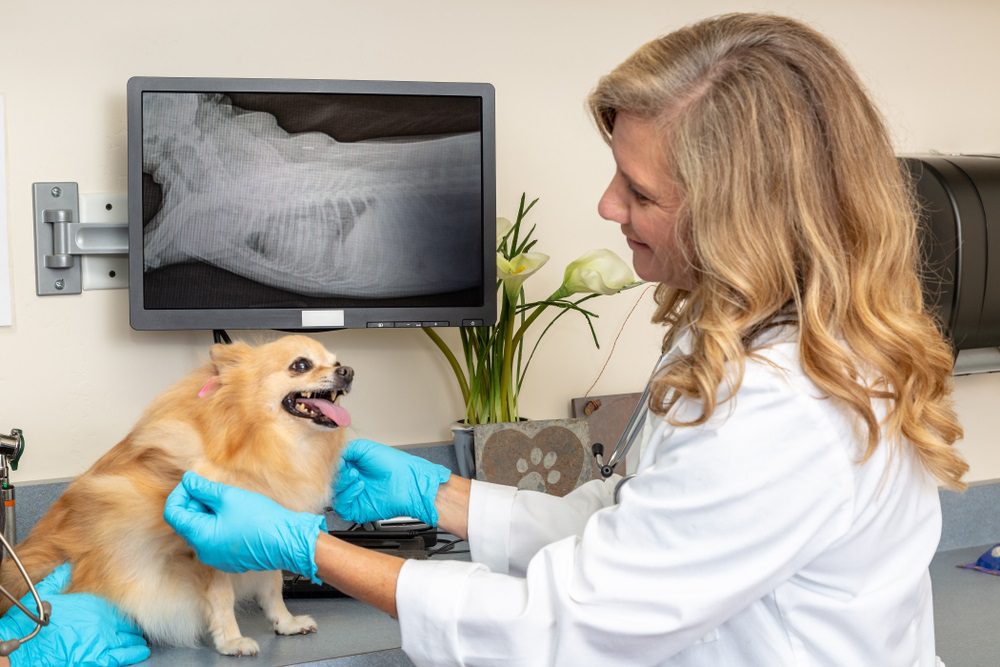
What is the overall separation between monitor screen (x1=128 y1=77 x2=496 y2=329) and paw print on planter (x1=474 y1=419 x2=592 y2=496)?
216 millimetres

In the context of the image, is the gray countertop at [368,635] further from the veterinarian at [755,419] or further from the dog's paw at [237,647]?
the veterinarian at [755,419]

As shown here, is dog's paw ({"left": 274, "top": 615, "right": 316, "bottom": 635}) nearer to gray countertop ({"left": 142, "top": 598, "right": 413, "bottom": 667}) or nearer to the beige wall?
gray countertop ({"left": 142, "top": 598, "right": 413, "bottom": 667})

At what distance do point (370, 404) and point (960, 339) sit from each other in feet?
3.72

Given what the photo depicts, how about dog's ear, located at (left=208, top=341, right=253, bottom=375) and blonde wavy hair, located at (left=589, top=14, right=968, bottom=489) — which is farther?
dog's ear, located at (left=208, top=341, right=253, bottom=375)

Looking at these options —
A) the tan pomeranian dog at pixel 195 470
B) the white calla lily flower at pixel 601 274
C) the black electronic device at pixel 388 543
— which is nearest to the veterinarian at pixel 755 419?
the tan pomeranian dog at pixel 195 470

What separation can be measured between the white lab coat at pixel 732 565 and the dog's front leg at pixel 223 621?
14.7 inches

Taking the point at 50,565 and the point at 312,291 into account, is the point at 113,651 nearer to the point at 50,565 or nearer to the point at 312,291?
the point at 50,565

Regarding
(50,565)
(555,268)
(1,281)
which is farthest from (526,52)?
(50,565)

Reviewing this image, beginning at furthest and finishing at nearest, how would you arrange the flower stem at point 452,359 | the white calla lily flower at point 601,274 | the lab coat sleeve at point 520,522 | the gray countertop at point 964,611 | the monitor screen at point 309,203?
the flower stem at point 452,359, the white calla lily flower at point 601,274, the monitor screen at point 309,203, the gray countertop at point 964,611, the lab coat sleeve at point 520,522

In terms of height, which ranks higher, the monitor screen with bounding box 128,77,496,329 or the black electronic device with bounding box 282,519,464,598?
the monitor screen with bounding box 128,77,496,329

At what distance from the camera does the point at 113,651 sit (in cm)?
124

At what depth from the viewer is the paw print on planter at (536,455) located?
1.79m

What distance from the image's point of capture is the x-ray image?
161cm

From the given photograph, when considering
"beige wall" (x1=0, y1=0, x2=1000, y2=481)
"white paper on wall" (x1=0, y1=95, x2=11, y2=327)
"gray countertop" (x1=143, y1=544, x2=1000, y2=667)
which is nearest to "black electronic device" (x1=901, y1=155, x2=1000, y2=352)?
"beige wall" (x1=0, y1=0, x2=1000, y2=481)
